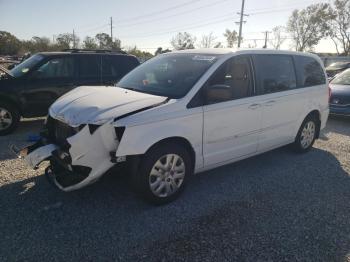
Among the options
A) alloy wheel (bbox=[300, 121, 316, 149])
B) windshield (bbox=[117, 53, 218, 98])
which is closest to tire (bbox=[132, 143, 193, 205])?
windshield (bbox=[117, 53, 218, 98])

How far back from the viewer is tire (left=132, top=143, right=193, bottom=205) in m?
3.35

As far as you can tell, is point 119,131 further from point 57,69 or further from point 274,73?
point 57,69

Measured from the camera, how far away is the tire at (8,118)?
6.46 metres

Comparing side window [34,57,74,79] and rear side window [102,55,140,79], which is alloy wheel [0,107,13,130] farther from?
rear side window [102,55,140,79]

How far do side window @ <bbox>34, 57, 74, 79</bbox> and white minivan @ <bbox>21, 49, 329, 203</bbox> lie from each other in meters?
3.10

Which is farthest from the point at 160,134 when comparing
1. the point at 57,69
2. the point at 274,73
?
the point at 57,69

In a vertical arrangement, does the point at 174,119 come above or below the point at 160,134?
above

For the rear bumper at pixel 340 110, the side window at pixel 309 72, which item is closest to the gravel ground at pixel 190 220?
the side window at pixel 309 72

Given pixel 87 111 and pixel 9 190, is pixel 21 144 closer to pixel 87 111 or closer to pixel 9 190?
pixel 9 190

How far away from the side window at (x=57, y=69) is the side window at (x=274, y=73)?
4.61m

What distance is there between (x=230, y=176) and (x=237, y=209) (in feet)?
3.23

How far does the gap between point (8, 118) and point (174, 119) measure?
4670mm

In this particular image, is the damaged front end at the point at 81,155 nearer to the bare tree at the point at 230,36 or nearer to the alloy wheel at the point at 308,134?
the alloy wheel at the point at 308,134

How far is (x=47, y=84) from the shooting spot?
6.89 meters
